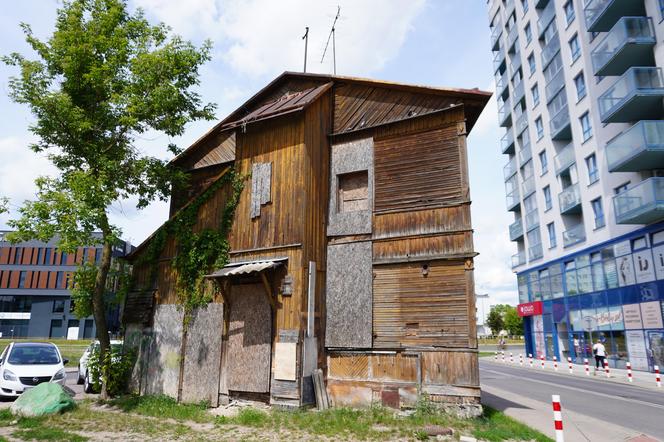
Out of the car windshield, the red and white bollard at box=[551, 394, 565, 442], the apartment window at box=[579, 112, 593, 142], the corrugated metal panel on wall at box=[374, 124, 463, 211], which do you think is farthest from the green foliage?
the apartment window at box=[579, 112, 593, 142]

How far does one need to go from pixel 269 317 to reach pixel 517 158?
34.3 metres

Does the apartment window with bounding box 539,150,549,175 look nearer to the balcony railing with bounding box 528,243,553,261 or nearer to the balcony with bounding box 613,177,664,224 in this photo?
the balcony railing with bounding box 528,243,553,261

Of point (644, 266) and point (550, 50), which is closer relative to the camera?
point (644, 266)

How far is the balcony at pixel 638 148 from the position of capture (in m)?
21.9

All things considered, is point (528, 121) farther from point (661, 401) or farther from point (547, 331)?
point (661, 401)

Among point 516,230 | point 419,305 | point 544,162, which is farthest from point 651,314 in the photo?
point 516,230

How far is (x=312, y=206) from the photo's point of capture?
44.4ft

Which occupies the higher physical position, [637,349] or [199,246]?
[199,246]

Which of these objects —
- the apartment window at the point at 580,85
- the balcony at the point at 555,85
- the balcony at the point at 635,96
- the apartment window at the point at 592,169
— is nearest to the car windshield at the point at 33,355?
the balcony at the point at 635,96

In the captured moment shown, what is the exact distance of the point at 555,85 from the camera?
32812 mm

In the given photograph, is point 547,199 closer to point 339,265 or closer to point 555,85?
point 555,85

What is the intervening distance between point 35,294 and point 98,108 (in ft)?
216

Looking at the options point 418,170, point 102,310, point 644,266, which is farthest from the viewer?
point 644,266

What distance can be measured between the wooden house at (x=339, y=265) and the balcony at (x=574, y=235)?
2078 cm
